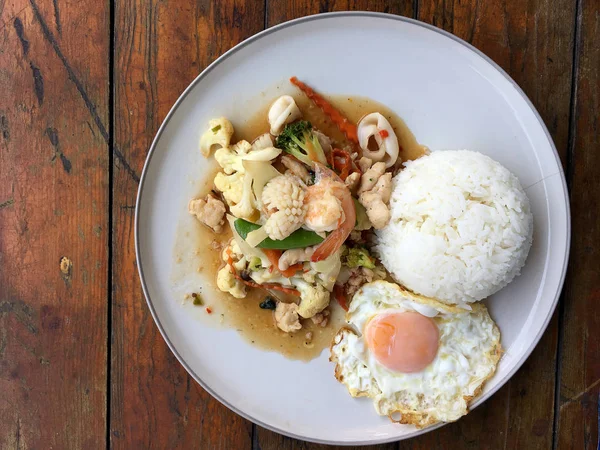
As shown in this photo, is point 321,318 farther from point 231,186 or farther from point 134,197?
point 134,197

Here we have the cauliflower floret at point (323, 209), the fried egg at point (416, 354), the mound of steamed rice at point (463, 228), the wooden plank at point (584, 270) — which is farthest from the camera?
the wooden plank at point (584, 270)

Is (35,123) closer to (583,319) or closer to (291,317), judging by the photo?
(291,317)

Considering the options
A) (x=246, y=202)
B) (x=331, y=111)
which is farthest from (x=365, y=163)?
(x=246, y=202)

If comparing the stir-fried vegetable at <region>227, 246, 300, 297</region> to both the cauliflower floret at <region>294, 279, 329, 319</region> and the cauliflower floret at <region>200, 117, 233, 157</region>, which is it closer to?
A: the cauliflower floret at <region>294, 279, 329, 319</region>

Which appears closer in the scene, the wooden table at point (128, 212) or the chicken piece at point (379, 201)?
the chicken piece at point (379, 201)

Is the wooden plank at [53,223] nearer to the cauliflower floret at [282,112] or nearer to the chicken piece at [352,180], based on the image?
the cauliflower floret at [282,112]

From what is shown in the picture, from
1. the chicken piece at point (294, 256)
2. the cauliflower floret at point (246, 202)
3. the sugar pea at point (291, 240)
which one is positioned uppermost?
the cauliflower floret at point (246, 202)

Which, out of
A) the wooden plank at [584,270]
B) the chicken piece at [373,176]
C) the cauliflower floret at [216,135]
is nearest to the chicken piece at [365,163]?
the chicken piece at [373,176]

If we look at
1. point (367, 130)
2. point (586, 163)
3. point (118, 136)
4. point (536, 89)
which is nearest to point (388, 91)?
point (367, 130)
